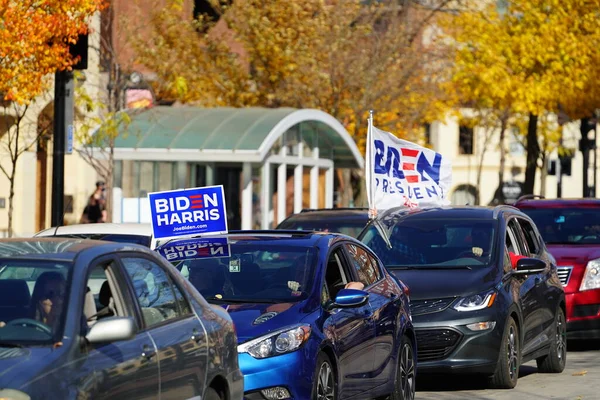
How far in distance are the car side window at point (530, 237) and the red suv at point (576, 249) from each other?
2.05 meters

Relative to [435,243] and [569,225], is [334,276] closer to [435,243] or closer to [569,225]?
[435,243]

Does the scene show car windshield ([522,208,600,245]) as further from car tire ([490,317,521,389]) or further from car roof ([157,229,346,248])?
car roof ([157,229,346,248])

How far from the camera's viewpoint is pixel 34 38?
53.2 ft

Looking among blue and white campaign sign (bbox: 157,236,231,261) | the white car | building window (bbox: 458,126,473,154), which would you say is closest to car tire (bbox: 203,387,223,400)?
blue and white campaign sign (bbox: 157,236,231,261)

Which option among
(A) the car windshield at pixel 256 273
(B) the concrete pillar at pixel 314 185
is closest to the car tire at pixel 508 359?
(A) the car windshield at pixel 256 273

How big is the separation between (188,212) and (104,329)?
19.9 ft

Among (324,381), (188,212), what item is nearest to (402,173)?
(188,212)

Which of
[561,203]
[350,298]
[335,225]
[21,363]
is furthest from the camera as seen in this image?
[561,203]

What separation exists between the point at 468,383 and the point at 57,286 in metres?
7.26

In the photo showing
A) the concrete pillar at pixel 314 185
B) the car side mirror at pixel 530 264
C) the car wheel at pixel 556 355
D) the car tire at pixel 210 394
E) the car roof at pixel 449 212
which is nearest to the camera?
the car tire at pixel 210 394

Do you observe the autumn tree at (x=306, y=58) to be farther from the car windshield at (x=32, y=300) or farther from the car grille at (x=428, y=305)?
the car windshield at (x=32, y=300)

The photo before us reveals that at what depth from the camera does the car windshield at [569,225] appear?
57.3 feet

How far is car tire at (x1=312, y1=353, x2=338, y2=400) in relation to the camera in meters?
9.13

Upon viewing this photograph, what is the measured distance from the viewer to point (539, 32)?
113 feet
